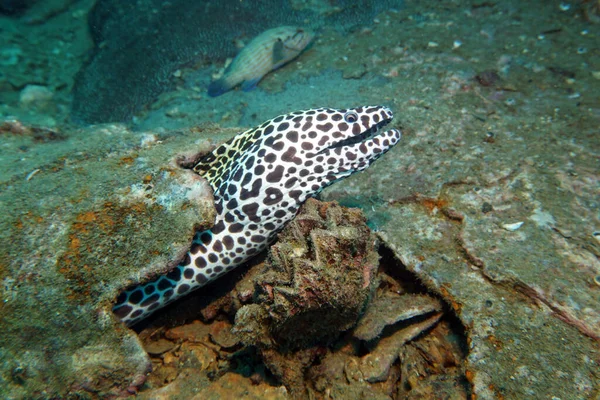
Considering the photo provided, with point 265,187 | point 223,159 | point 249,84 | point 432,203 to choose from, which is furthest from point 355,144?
point 249,84

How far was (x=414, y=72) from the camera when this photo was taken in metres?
5.79

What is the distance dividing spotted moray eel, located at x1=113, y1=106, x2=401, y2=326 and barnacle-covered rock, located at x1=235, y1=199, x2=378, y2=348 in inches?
21.7

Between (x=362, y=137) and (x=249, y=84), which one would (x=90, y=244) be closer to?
(x=362, y=137)

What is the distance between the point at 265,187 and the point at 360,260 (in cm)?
112

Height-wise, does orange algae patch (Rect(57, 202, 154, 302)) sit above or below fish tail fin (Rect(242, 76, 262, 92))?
below

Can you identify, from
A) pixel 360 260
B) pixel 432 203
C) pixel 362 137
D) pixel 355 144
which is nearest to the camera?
pixel 360 260

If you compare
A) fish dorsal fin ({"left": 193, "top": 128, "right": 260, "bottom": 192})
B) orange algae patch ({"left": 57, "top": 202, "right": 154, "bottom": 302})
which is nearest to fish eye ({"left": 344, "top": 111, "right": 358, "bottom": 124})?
fish dorsal fin ({"left": 193, "top": 128, "right": 260, "bottom": 192})

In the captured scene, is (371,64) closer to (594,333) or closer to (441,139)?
(441,139)

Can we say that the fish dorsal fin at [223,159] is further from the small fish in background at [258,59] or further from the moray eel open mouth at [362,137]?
the small fish in background at [258,59]

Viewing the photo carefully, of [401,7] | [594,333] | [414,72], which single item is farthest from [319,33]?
[594,333]

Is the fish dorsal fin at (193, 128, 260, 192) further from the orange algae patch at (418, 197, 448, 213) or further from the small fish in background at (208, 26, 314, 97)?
the small fish in background at (208, 26, 314, 97)

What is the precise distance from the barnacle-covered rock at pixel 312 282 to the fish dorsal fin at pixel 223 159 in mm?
1111

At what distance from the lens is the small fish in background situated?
6711 millimetres

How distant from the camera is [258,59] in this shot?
22.2 ft
